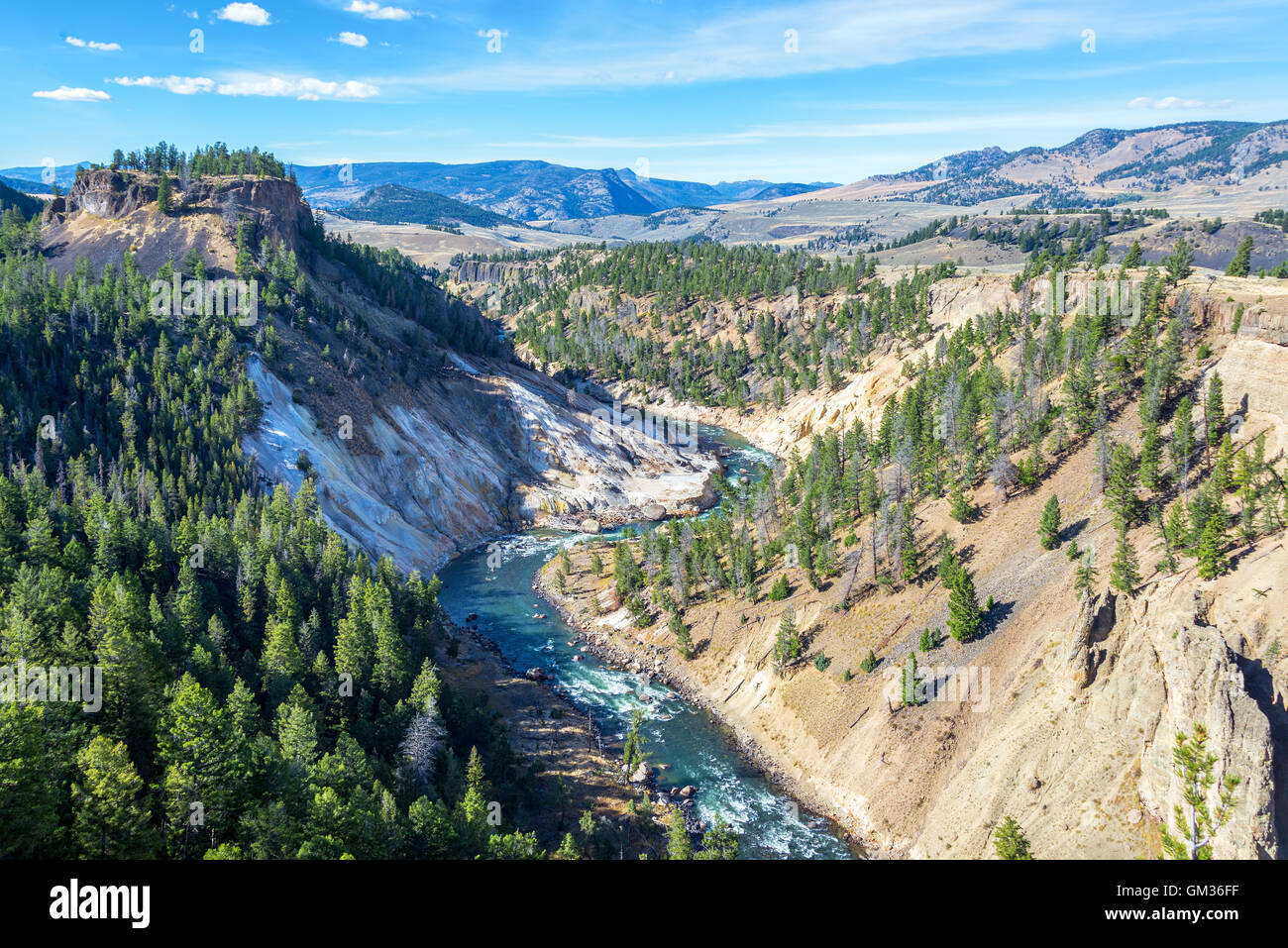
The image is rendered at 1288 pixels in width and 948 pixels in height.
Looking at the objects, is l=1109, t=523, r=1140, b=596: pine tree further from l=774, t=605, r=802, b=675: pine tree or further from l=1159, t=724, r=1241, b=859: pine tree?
l=774, t=605, r=802, b=675: pine tree

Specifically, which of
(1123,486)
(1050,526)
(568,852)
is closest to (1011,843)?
(568,852)

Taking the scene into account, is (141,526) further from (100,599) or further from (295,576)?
(100,599)

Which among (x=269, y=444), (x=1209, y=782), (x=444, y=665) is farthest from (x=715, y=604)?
(x=269, y=444)

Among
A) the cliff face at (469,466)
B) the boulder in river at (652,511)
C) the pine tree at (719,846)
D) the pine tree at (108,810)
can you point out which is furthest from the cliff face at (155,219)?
the pine tree at (719,846)

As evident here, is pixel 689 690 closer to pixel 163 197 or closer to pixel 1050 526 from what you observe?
pixel 1050 526

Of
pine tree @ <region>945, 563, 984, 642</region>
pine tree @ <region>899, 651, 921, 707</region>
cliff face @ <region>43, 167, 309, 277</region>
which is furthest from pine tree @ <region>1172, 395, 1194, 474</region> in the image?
cliff face @ <region>43, 167, 309, 277</region>
